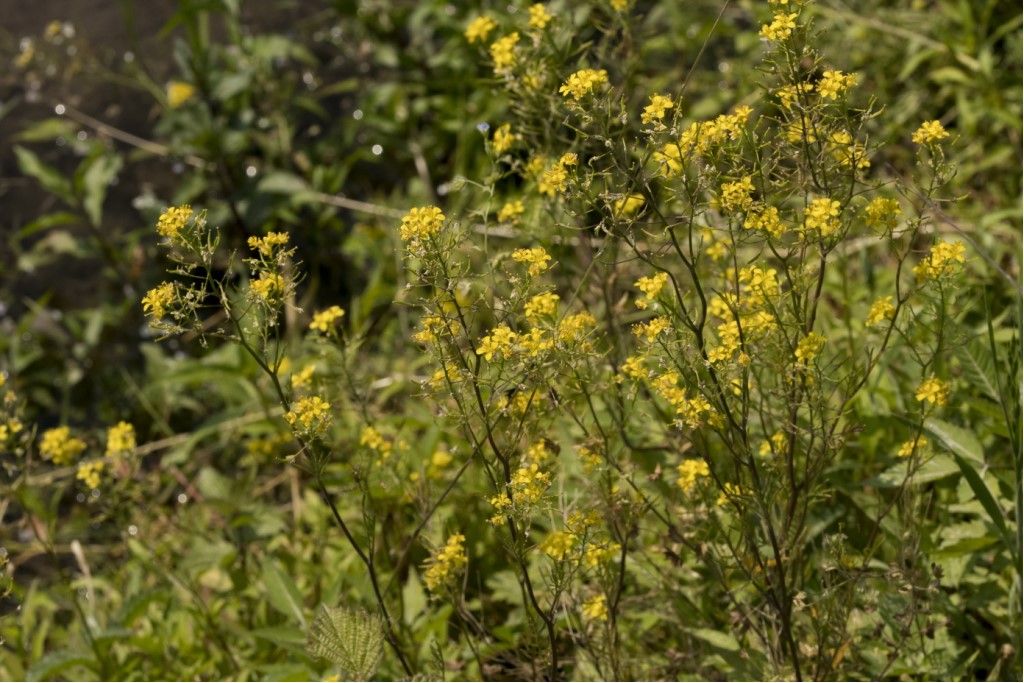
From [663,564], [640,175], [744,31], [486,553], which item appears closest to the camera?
[640,175]

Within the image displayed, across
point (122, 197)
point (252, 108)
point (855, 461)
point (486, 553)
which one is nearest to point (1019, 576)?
point (855, 461)

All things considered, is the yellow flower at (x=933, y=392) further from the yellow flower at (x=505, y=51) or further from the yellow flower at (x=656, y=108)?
the yellow flower at (x=505, y=51)

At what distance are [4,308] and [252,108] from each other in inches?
51.0

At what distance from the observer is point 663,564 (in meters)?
2.74

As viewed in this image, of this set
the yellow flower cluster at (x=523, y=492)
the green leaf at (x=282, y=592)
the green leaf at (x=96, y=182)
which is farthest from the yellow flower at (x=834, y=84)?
the green leaf at (x=96, y=182)

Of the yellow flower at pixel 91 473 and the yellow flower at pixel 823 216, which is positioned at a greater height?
the yellow flower at pixel 823 216

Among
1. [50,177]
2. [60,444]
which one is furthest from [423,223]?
[50,177]

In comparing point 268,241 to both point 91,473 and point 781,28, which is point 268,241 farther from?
point 91,473

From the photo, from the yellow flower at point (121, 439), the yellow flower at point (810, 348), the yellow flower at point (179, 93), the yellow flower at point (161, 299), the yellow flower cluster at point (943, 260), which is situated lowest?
the yellow flower at point (121, 439)

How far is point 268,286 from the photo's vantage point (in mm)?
2014

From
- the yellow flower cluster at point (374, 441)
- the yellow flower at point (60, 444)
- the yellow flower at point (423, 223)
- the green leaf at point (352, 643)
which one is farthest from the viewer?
the yellow flower at point (60, 444)

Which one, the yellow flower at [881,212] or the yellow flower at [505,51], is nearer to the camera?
the yellow flower at [881,212]

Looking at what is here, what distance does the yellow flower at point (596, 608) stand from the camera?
7.47 feet

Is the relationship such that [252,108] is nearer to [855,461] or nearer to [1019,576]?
[855,461]
